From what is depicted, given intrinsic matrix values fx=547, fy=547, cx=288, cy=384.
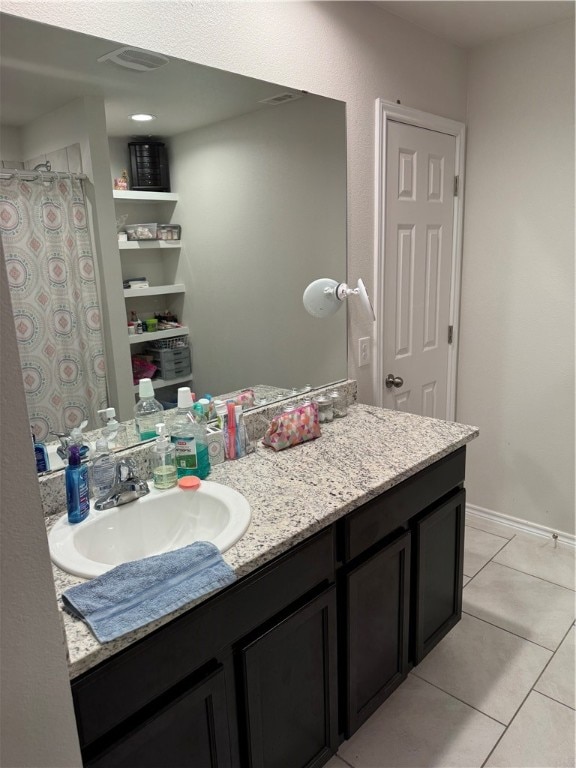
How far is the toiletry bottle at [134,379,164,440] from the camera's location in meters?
1.67

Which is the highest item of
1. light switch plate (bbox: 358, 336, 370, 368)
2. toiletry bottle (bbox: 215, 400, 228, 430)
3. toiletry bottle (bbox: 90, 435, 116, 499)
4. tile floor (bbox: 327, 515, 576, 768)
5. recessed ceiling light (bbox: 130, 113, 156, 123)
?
recessed ceiling light (bbox: 130, 113, 156, 123)

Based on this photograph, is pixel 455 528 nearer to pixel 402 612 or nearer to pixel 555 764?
pixel 402 612

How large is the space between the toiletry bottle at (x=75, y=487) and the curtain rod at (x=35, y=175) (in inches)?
27.1

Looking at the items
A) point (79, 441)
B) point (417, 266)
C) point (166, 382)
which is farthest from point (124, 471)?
point (417, 266)

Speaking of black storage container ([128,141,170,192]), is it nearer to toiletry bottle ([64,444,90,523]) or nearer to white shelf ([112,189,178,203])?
white shelf ([112,189,178,203])

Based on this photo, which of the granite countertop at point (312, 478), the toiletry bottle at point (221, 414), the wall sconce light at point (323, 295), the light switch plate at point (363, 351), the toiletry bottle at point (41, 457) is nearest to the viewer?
the granite countertop at point (312, 478)

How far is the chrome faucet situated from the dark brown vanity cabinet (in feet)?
1.41

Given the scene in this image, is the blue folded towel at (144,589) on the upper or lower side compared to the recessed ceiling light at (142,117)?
lower

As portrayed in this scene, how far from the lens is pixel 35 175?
1391mm

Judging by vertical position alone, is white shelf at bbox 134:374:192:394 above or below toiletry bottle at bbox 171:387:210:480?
above

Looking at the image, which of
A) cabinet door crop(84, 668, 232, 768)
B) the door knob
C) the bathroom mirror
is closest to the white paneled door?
the door knob

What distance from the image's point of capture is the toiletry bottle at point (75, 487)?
1.35 metres

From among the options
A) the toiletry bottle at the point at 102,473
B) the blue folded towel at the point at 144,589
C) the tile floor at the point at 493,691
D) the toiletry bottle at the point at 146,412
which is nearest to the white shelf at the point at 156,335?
the toiletry bottle at the point at 146,412

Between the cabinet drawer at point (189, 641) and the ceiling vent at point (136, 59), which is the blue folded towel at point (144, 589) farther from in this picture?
the ceiling vent at point (136, 59)
